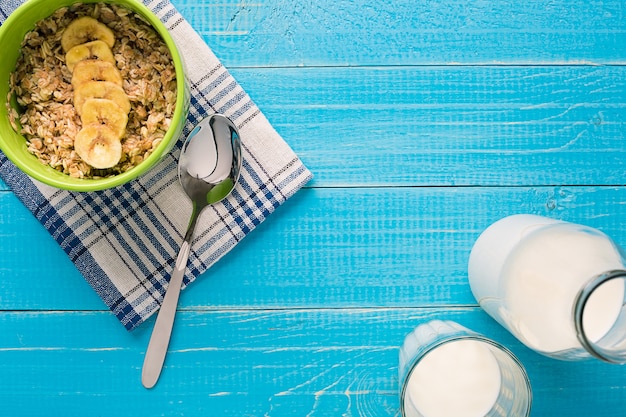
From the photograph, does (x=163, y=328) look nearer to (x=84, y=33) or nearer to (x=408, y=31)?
(x=84, y=33)

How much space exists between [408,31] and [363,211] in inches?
8.9

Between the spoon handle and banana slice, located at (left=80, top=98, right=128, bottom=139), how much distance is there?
0.17 m

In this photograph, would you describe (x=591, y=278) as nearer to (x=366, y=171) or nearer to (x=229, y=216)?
(x=366, y=171)

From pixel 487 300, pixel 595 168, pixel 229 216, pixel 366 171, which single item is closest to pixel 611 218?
pixel 595 168

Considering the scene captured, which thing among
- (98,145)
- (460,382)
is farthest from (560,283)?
(98,145)

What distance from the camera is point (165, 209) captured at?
2.61 ft

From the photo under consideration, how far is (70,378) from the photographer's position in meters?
0.82

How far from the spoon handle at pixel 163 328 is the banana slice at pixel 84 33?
25 centimetres

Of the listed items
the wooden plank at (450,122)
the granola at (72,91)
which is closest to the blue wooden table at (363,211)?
the wooden plank at (450,122)

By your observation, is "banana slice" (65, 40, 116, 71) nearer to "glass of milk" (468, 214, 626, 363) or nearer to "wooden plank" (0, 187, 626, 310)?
"wooden plank" (0, 187, 626, 310)

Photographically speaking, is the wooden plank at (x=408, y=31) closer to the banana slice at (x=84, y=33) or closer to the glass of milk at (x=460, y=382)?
the banana slice at (x=84, y=33)

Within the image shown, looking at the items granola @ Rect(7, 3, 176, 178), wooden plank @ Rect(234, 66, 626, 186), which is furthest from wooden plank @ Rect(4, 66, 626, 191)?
granola @ Rect(7, 3, 176, 178)

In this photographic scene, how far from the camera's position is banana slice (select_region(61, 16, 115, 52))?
2.34ft

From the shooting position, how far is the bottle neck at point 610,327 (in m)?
0.61
